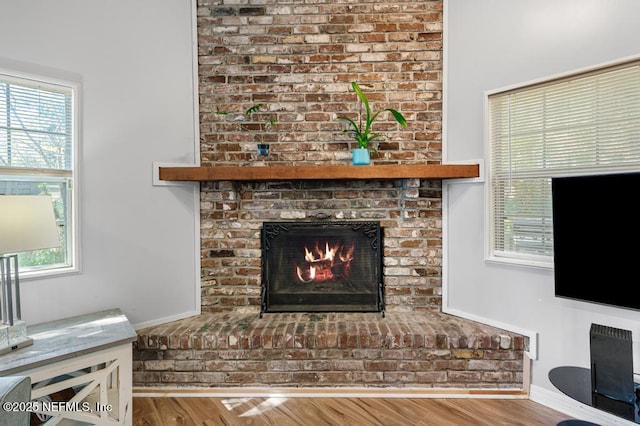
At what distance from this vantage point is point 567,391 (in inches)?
63.7

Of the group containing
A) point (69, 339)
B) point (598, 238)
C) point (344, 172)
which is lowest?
point (69, 339)

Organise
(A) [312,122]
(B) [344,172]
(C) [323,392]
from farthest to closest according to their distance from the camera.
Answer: (A) [312,122]
(B) [344,172]
(C) [323,392]

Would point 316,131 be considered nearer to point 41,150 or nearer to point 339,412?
point 41,150

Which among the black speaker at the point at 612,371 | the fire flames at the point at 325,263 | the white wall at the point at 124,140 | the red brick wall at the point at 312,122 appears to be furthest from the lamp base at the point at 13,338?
the black speaker at the point at 612,371

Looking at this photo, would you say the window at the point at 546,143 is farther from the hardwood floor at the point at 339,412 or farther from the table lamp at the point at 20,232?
the table lamp at the point at 20,232

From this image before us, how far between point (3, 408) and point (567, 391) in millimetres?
2390

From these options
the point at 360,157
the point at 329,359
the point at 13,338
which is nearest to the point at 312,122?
the point at 360,157

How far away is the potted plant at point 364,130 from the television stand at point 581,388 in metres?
1.73

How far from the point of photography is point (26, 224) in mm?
1452

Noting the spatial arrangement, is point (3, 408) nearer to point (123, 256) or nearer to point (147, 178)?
point (123, 256)

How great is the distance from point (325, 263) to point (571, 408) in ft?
5.86

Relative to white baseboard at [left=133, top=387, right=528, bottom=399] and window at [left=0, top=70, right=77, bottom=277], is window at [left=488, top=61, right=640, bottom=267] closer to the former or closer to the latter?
white baseboard at [left=133, top=387, right=528, bottom=399]

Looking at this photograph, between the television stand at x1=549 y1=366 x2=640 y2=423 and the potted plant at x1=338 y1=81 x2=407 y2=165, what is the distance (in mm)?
1730

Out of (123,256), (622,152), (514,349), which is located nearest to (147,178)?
(123,256)
